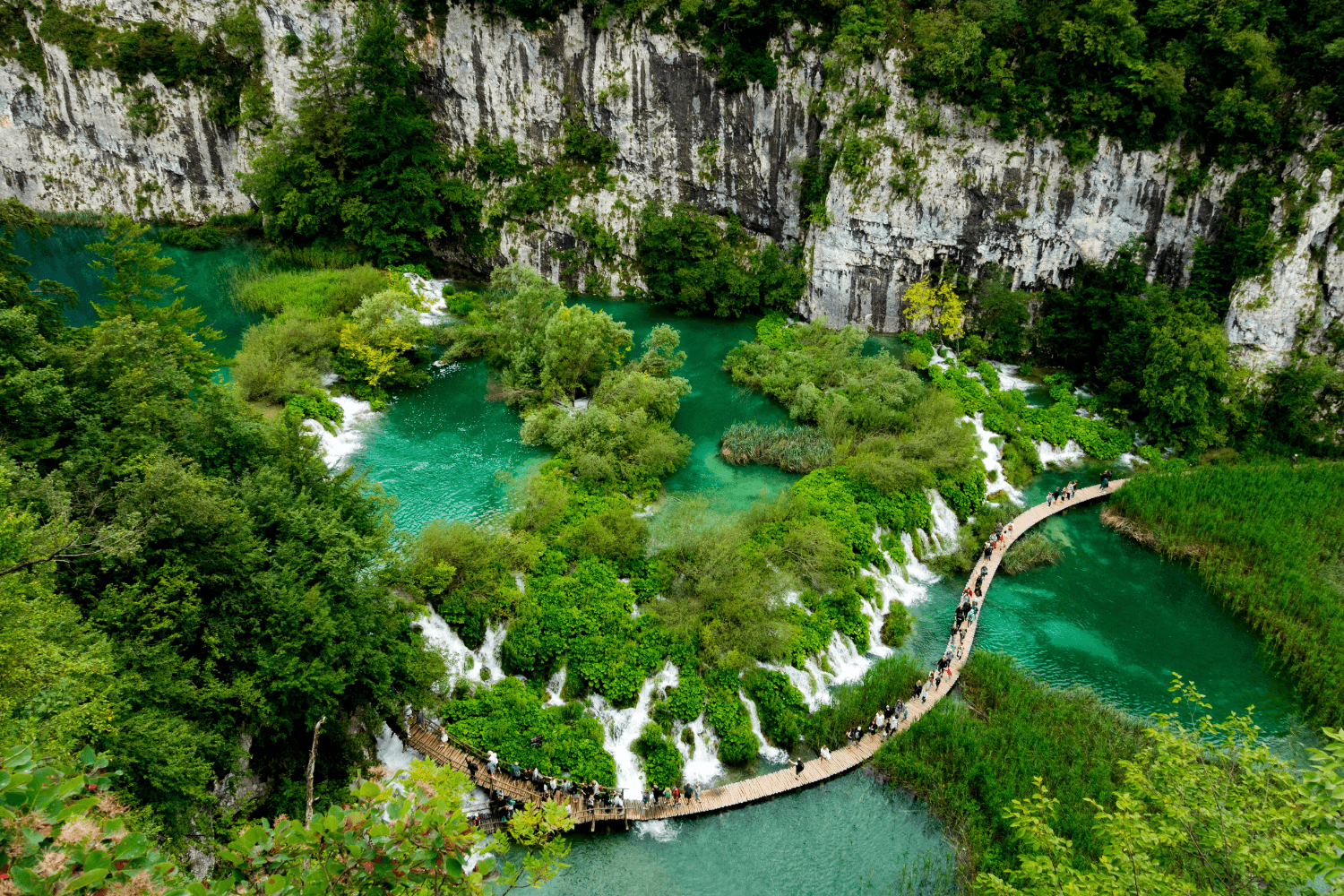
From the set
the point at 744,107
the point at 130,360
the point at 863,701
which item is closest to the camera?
the point at 130,360

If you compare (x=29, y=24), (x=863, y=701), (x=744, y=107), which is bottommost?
(x=863, y=701)

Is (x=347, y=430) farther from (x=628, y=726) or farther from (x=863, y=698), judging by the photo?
(x=863, y=698)

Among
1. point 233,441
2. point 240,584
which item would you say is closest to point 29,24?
point 233,441

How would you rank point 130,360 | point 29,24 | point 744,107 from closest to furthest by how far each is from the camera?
1. point 130,360
2. point 744,107
3. point 29,24

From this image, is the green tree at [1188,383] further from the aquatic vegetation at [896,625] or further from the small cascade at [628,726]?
the small cascade at [628,726]

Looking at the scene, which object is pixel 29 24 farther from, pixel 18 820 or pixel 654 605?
pixel 18 820

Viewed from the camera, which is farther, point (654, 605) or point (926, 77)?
point (926, 77)

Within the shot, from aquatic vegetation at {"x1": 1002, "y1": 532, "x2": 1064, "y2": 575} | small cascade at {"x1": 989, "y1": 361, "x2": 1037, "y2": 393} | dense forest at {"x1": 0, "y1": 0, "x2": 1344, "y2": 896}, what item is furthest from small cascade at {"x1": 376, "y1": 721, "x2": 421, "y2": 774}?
small cascade at {"x1": 989, "y1": 361, "x2": 1037, "y2": 393}
